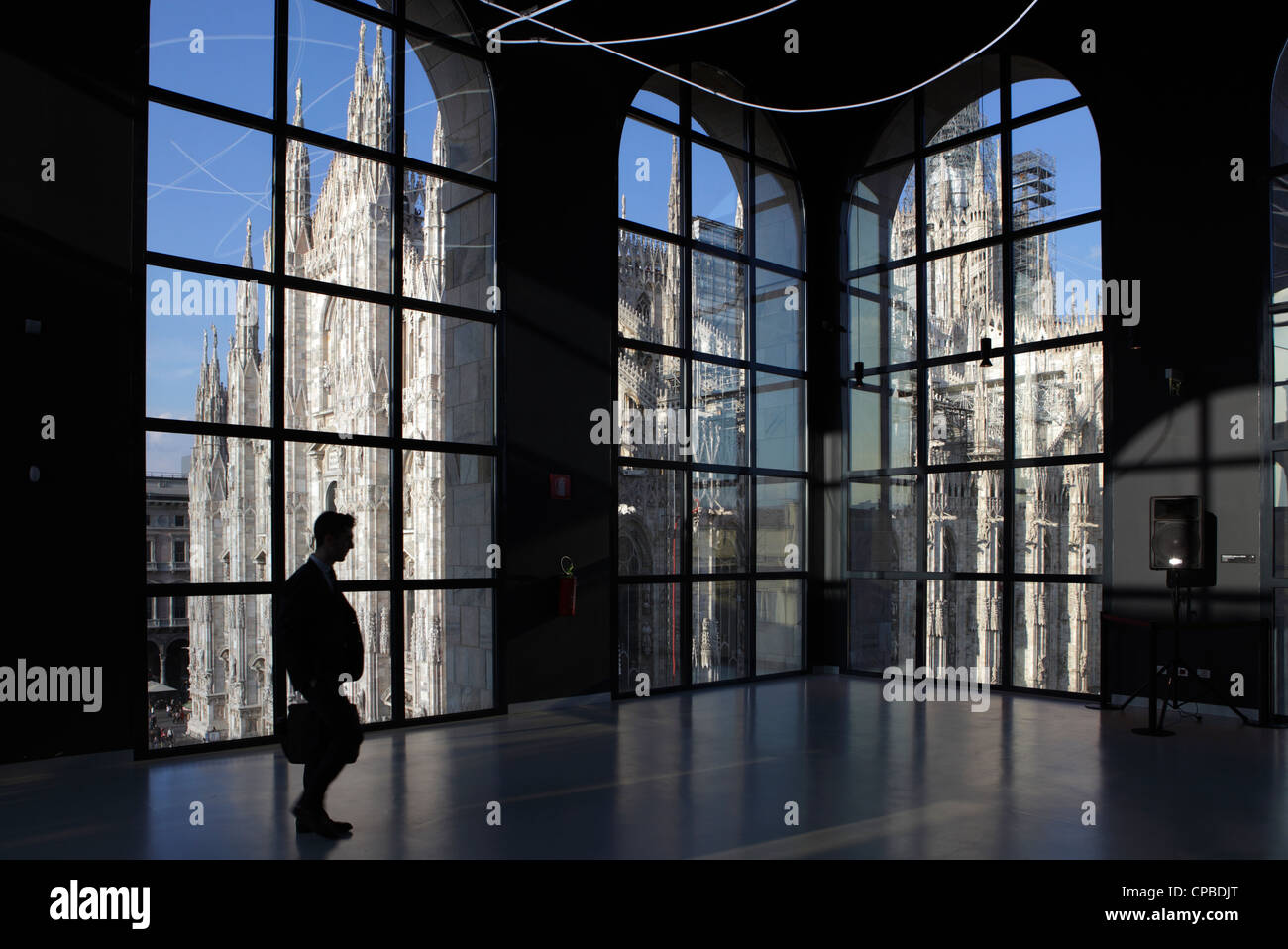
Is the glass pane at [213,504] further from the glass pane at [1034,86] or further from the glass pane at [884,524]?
the glass pane at [1034,86]

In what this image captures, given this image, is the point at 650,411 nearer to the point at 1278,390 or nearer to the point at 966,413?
the point at 966,413

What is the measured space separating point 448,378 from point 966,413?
494 centimetres

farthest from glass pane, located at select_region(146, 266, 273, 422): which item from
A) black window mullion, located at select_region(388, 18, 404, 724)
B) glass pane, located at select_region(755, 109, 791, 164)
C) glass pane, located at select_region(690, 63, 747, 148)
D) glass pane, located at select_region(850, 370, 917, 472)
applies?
glass pane, located at select_region(850, 370, 917, 472)

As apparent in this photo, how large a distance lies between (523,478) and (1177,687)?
545 cm

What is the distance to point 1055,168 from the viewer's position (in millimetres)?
8383

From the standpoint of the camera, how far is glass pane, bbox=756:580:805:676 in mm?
9469

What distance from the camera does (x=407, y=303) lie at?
276 inches

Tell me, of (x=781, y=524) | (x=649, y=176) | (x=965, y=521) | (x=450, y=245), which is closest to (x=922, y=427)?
(x=965, y=521)

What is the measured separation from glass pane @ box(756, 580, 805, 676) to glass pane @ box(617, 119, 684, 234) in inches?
148

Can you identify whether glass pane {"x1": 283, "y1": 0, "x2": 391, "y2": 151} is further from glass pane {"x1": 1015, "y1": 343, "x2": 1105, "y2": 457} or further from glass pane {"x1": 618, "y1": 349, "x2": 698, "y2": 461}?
glass pane {"x1": 1015, "y1": 343, "x2": 1105, "y2": 457}

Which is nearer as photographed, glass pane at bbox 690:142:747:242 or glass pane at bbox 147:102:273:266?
glass pane at bbox 147:102:273:266

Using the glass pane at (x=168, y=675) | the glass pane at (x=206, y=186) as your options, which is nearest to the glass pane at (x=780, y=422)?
the glass pane at (x=206, y=186)

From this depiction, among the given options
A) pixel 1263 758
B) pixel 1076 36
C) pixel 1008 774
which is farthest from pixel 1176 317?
pixel 1008 774
